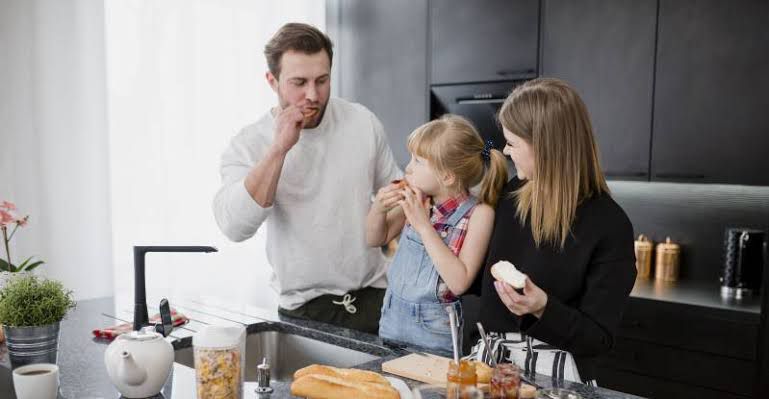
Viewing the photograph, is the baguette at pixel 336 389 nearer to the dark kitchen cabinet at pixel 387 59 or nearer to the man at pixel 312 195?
the man at pixel 312 195

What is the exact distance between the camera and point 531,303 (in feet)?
4.46

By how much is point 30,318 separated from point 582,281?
121 centimetres

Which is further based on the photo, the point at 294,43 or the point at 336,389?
the point at 294,43

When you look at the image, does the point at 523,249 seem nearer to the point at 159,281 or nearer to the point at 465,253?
the point at 465,253

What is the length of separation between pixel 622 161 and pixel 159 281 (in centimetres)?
233

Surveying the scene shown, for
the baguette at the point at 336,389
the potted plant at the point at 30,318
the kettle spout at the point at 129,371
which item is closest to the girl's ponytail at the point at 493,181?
the baguette at the point at 336,389

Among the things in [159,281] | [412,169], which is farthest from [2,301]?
[159,281]

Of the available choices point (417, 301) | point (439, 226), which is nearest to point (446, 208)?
point (439, 226)

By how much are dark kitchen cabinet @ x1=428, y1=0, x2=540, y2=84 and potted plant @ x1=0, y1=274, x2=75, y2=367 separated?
252 centimetres

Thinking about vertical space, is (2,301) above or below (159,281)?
above

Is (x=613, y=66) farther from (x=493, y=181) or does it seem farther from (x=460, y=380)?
(x=460, y=380)

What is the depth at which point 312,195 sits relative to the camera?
2072 millimetres

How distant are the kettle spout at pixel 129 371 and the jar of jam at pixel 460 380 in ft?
1.86

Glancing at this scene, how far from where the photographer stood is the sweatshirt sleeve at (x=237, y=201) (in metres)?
1.88
